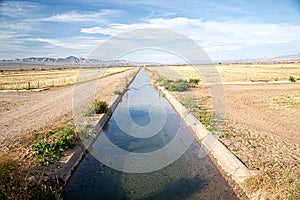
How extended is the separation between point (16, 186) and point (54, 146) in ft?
12.1

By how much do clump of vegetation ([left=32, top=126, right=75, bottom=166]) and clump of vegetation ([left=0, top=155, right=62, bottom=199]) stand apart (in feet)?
6.16

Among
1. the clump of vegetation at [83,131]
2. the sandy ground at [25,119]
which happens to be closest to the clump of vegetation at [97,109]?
the sandy ground at [25,119]

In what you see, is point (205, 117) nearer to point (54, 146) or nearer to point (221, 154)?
point (221, 154)

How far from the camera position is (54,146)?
912 cm

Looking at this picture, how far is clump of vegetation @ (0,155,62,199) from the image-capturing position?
5.30 metres

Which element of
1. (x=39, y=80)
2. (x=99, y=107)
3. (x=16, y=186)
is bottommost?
(x=39, y=80)

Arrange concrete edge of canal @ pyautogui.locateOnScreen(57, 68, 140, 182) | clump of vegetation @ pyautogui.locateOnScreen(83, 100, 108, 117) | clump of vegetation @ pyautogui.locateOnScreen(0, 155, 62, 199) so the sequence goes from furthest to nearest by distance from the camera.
A: clump of vegetation @ pyautogui.locateOnScreen(83, 100, 108, 117) → concrete edge of canal @ pyautogui.locateOnScreen(57, 68, 140, 182) → clump of vegetation @ pyautogui.locateOnScreen(0, 155, 62, 199)

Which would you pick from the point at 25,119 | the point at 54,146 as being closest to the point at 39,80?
the point at 25,119

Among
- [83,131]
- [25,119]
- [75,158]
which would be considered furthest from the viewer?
[25,119]

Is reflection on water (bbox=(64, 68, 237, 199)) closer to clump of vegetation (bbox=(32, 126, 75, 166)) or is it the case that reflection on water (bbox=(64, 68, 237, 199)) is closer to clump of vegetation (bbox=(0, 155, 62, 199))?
clump of vegetation (bbox=(32, 126, 75, 166))

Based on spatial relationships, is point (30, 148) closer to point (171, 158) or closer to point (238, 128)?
point (171, 158)

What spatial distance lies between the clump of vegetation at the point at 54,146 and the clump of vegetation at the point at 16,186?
188cm

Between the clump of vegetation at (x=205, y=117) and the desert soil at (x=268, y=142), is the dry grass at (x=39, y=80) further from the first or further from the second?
the desert soil at (x=268, y=142)

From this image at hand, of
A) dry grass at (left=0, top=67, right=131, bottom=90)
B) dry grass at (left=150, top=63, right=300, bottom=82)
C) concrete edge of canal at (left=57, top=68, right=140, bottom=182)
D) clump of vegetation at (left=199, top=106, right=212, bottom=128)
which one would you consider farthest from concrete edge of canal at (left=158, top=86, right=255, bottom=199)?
dry grass at (left=150, top=63, right=300, bottom=82)
